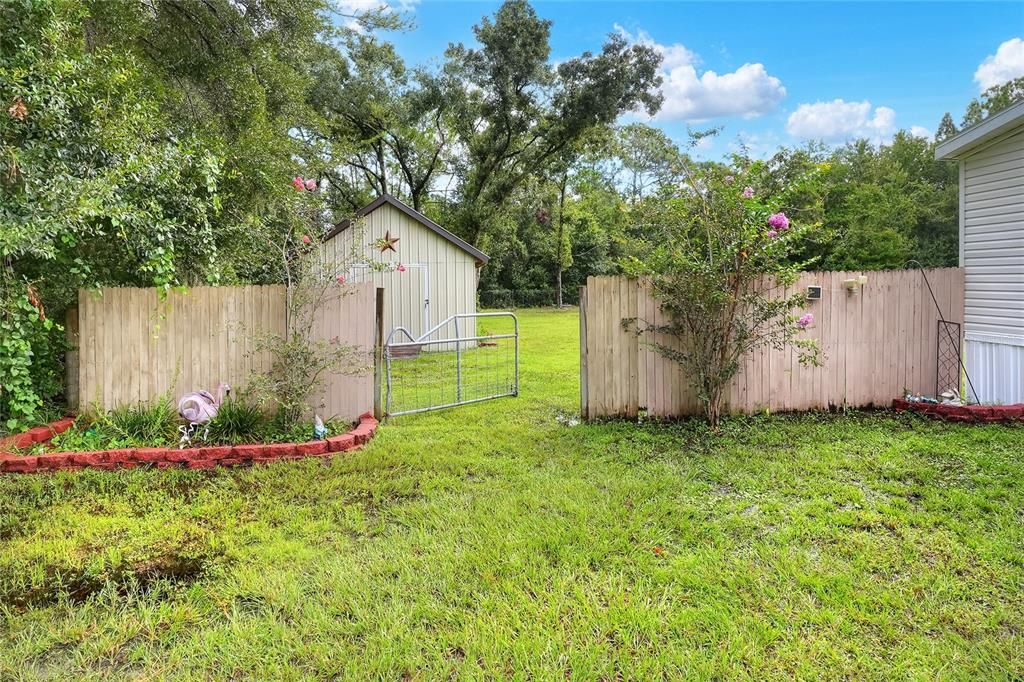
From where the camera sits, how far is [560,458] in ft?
14.0

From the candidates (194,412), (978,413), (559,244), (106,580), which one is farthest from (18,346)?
(559,244)

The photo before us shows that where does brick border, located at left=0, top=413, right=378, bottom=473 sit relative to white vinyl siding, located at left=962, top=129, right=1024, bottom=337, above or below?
below

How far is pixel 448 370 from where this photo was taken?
29.3 ft

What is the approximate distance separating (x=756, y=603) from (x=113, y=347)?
536cm

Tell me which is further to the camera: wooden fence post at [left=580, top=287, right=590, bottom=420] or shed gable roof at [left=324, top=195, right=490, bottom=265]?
shed gable roof at [left=324, top=195, right=490, bottom=265]

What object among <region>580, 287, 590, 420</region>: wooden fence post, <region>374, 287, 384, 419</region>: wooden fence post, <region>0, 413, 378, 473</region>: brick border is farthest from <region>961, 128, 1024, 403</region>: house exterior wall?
<region>0, 413, 378, 473</region>: brick border

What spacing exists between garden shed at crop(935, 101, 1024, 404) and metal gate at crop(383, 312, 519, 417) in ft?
16.2

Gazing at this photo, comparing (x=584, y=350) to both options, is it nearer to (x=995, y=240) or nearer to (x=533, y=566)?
→ (x=533, y=566)

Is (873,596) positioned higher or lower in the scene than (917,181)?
lower

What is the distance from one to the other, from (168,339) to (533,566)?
13.4ft

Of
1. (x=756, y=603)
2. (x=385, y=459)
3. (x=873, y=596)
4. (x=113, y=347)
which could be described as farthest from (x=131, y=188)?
(x=873, y=596)

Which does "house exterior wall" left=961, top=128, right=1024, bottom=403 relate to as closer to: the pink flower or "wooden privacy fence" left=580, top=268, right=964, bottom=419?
"wooden privacy fence" left=580, top=268, right=964, bottom=419

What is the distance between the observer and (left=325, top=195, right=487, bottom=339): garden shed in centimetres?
1118

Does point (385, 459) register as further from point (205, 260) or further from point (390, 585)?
point (205, 260)
